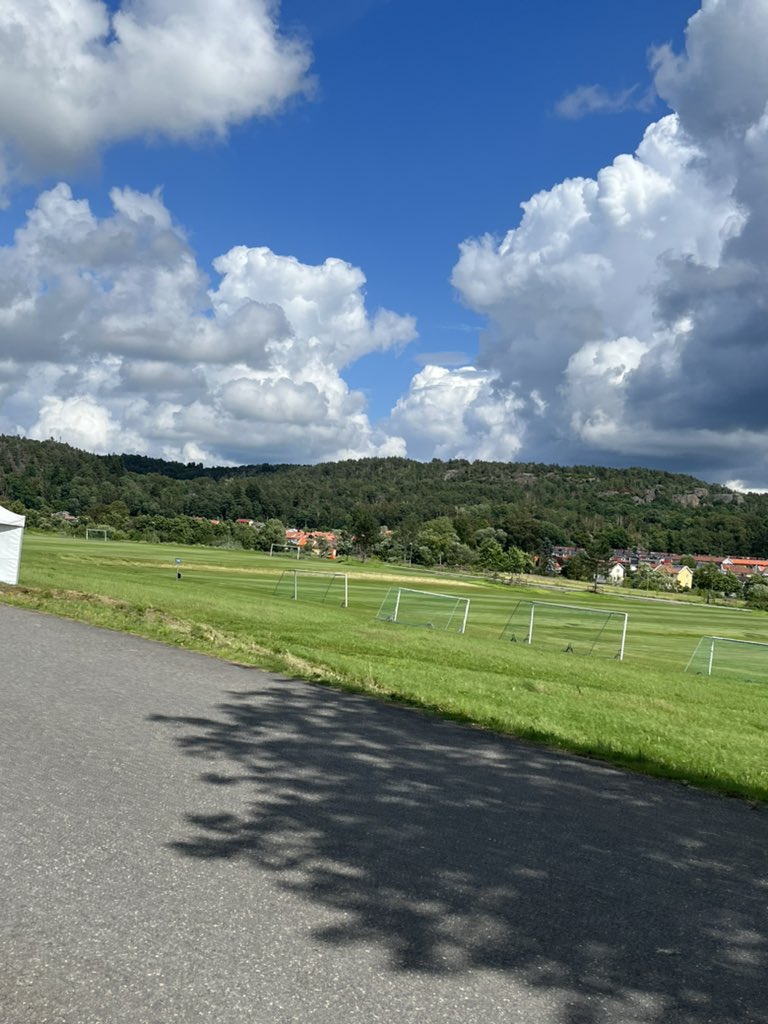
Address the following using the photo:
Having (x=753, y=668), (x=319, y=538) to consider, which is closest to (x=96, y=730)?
(x=753, y=668)

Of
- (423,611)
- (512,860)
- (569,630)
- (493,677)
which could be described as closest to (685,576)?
(569,630)

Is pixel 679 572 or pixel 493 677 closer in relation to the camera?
pixel 493 677

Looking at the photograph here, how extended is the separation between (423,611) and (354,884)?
1041 inches

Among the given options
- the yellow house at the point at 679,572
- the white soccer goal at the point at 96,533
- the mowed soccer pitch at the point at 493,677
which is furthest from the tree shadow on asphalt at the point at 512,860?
the yellow house at the point at 679,572

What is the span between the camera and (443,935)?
13.6ft

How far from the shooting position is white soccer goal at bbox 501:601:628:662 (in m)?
27.4

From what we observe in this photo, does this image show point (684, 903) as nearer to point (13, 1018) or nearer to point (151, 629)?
point (13, 1018)

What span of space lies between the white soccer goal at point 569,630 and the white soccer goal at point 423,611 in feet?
6.07

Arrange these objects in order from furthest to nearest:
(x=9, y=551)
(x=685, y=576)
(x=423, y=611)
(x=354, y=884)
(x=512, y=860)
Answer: (x=685, y=576)
(x=423, y=611)
(x=9, y=551)
(x=512, y=860)
(x=354, y=884)

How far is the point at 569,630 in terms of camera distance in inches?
1342

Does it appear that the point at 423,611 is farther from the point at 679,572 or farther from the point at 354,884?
the point at 679,572

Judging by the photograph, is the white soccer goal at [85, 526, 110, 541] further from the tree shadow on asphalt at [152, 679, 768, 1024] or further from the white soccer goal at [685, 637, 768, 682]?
the tree shadow on asphalt at [152, 679, 768, 1024]

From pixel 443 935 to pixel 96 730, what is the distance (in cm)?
459

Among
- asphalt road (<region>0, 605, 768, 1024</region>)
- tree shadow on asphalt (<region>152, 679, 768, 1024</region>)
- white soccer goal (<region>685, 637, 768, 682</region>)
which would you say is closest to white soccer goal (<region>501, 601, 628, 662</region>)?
white soccer goal (<region>685, 637, 768, 682</region>)
